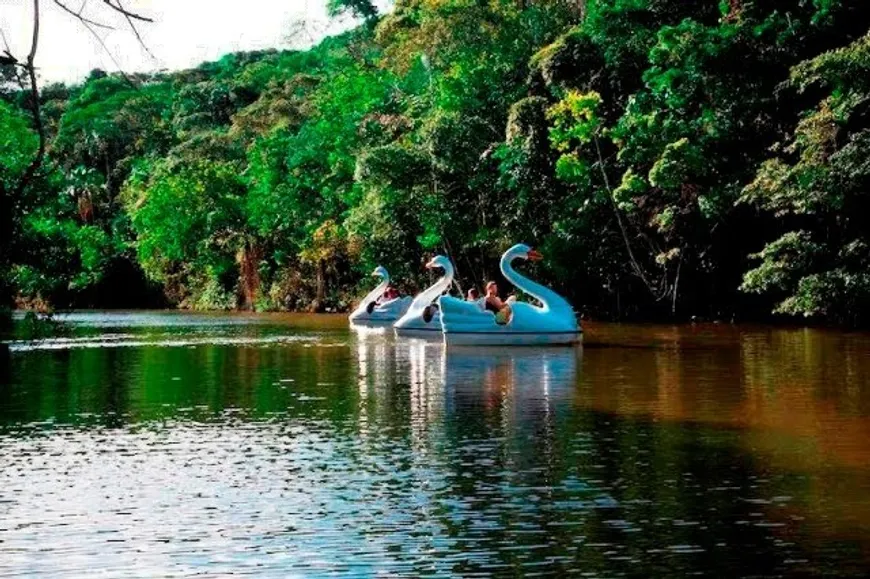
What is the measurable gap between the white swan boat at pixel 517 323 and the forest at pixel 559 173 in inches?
220

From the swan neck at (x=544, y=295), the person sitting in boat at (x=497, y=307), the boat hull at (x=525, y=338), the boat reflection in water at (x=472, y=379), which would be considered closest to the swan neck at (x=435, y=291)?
the boat reflection in water at (x=472, y=379)

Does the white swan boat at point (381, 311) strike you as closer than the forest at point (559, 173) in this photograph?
No

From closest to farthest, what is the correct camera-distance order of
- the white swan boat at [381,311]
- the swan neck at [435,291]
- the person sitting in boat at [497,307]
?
the person sitting in boat at [497,307], the swan neck at [435,291], the white swan boat at [381,311]

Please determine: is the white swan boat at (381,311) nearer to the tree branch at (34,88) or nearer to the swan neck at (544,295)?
the swan neck at (544,295)

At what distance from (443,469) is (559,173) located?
Answer: 2289 centimetres

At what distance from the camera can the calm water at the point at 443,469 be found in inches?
285

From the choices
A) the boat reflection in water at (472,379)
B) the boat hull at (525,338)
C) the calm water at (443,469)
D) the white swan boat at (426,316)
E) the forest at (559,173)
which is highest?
the forest at (559,173)

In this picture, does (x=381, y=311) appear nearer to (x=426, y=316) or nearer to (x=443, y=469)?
(x=426, y=316)

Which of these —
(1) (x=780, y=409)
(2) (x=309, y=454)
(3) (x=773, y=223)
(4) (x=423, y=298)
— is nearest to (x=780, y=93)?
(3) (x=773, y=223)

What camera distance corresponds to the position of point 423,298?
Answer: 89.7ft

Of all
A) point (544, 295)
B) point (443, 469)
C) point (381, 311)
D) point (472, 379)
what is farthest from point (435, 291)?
point (443, 469)

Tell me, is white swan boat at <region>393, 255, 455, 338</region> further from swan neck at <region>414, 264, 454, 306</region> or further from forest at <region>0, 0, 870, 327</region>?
forest at <region>0, 0, 870, 327</region>

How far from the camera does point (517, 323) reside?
22.5 metres

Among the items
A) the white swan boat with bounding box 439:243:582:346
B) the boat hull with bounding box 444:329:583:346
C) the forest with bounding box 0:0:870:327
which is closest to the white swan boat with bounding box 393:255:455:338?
the white swan boat with bounding box 439:243:582:346
